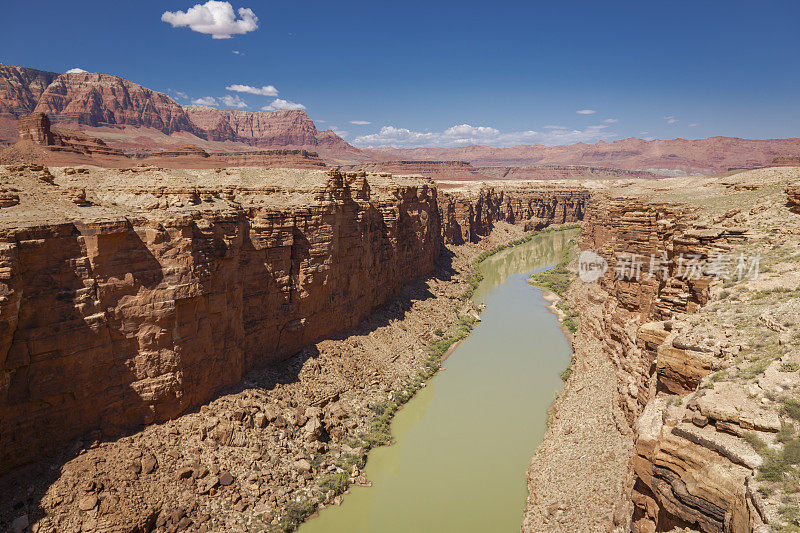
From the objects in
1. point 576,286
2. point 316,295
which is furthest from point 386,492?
point 576,286

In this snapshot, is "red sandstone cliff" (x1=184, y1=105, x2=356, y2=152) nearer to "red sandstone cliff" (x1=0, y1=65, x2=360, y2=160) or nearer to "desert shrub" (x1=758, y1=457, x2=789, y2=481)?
"red sandstone cliff" (x1=0, y1=65, x2=360, y2=160)

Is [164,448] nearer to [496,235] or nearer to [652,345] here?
[652,345]

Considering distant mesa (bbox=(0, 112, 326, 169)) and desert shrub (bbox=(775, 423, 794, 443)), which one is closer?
desert shrub (bbox=(775, 423, 794, 443))

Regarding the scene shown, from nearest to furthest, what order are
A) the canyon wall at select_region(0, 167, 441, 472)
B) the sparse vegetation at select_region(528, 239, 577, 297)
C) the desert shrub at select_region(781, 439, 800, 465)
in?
1. the desert shrub at select_region(781, 439, 800, 465)
2. the canyon wall at select_region(0, 167, 441, 472)
3. the sparse vegetation at select_region(528, 239, 577, 297)

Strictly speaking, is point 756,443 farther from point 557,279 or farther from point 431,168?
point 431,168

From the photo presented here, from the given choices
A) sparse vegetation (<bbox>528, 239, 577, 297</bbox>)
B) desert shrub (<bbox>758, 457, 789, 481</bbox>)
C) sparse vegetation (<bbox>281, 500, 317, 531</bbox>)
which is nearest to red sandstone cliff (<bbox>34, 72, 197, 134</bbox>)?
sparse vegetation (<bbox>528, 239, 577, 297</bbox>)

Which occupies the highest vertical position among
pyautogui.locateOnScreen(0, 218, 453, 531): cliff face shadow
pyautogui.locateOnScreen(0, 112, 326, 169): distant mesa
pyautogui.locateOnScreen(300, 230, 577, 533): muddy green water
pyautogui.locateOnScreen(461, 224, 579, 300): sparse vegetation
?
pyautogui.locateOnScreen(0, 112, 326, 169): distant mesa
